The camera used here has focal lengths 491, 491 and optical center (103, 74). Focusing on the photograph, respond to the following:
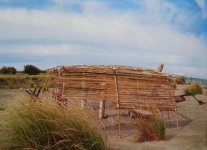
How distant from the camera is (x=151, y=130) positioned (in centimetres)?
959

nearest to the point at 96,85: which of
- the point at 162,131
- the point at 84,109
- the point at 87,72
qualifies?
the point at 87,72

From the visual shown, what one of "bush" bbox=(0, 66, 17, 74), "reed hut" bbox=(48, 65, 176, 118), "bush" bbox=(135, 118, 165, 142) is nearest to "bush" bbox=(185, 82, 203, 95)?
"reed hut" bbox=(48, 65, 176, 118)

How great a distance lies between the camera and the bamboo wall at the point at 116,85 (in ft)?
37.1

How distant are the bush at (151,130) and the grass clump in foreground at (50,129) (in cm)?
193

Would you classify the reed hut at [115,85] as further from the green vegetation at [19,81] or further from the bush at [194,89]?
the bush at [194,89]

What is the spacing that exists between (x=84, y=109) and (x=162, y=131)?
2.15 meters

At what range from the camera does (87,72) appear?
460 inches

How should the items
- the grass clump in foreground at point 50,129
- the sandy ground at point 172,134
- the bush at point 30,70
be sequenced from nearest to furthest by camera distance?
the grass clump in foreground at point 50,129, the sandy ground at point 172,134, the bush at point 30,70

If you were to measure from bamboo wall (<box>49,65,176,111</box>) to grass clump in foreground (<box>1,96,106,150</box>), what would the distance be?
11.4 ft

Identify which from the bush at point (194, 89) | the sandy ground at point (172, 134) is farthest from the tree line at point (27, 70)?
the sandy ground at point (172, 134)

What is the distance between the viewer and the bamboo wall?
11312mm

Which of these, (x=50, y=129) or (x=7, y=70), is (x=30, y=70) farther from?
(x=50, y=129)

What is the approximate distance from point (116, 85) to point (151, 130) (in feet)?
6.32

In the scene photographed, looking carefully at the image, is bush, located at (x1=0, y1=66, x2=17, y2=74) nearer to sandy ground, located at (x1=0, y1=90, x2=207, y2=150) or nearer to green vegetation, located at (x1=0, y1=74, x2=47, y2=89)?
green vegetation, located at (x1=0, y1=74, x2=47, y2=89)
